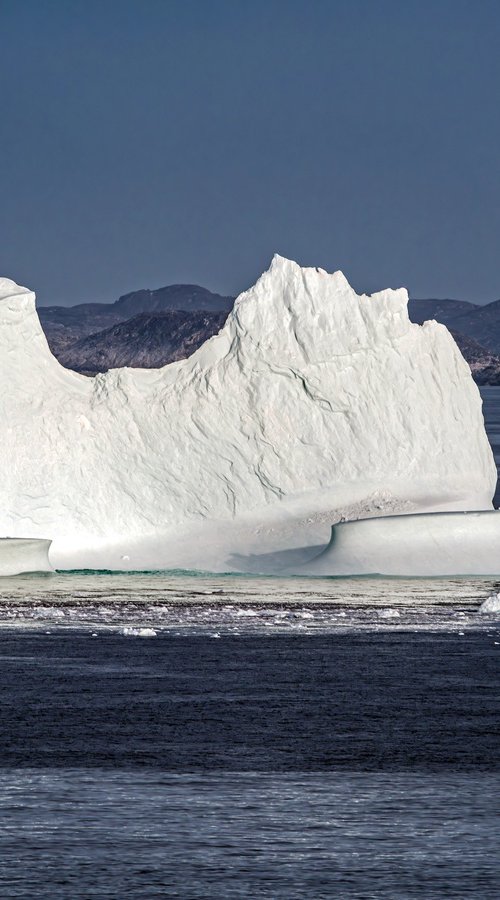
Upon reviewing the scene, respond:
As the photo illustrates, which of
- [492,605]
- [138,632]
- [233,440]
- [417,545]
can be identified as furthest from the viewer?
[233,440]

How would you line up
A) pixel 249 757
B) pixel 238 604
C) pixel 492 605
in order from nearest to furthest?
pixel 249 757 < pixel 492 605 < pixel 238 604

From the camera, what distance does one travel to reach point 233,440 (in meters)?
35.8

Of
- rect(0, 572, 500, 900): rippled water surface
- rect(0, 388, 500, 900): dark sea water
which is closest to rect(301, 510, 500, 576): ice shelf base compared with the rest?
rect(0, 388, 500, 900): dark sea water

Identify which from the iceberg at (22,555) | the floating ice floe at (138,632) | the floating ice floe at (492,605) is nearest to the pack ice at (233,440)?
the iceberg at (22,555)

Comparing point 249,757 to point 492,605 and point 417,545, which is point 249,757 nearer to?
point 492,605

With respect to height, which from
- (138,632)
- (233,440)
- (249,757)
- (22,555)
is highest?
(233,440)

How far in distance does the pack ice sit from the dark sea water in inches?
391

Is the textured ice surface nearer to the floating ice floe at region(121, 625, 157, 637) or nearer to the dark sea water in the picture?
the floating ice floe at region(121, 625, 157, 637)

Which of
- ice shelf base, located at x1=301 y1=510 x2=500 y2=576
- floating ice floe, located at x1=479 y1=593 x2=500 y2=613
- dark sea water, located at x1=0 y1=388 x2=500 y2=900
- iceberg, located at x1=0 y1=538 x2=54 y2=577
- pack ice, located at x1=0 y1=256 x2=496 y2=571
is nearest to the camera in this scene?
dark sea water, located at x1=0 y1=388 x2=500 y2=900

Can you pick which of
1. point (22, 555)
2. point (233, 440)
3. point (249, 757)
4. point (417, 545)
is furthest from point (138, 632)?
point (233, 440)

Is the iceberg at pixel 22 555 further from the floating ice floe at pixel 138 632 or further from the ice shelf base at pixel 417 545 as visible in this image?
the floating ice floe at pixel 138 632

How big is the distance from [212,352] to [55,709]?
71.0 ft

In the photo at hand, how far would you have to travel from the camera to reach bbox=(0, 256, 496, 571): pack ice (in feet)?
117

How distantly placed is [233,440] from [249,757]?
74.6 ft
